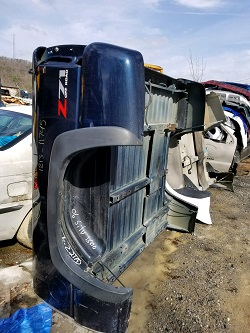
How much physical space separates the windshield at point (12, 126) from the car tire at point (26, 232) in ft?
2.81

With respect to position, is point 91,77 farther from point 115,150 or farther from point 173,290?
point 173,290

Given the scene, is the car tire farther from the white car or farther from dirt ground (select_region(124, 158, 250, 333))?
dirt ground (select_region(124, 158, 250, 333))

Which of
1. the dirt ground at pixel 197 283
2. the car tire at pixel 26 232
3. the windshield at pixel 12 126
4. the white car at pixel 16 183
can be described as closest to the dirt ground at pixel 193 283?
the dirt ground at pixel 197 283

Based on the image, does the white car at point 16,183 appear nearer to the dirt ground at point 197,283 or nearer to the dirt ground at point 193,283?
the dirt ground at point 193,283

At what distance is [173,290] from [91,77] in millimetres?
2349

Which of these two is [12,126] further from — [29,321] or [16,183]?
[29,321]

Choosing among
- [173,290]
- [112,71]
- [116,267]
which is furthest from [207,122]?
[112,71]

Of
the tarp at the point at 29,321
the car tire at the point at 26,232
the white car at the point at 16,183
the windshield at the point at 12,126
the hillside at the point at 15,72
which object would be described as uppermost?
the hillside at the point at 15,72

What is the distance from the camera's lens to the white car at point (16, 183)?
3004 mm

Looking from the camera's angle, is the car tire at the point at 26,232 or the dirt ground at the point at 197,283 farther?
the car tire at the point at 26,232

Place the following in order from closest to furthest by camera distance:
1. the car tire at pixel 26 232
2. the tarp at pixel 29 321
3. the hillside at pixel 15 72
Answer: the tarp at pixel 29 321, the car tire at pixel 26 232, the hillside at pixel 15 72

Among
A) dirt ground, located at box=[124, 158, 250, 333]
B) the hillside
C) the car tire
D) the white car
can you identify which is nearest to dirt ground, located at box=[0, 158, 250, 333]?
dirt ground, located at box=[124, 158, 250, 333]

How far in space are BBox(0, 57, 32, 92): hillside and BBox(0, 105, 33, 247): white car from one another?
5872 centimetres

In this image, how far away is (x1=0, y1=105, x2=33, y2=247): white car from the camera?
9.86ft
